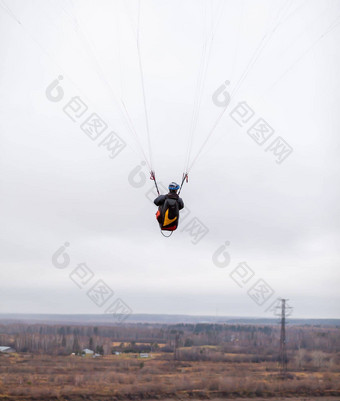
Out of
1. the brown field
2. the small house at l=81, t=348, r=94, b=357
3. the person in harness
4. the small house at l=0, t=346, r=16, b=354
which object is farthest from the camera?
the small house at l=81, t=348, r=94, b=357

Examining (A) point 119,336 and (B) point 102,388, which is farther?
(A) point 119,336

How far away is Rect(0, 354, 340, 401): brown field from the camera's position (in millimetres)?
63575

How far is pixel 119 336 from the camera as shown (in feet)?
557

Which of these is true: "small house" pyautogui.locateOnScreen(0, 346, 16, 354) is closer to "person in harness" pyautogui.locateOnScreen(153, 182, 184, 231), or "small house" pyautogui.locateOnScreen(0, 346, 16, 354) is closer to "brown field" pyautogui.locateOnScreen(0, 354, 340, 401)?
"brown field" pyautogui.locateOnScreen(0, 354, 340, 401)

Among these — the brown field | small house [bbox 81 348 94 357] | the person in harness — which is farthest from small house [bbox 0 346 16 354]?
the person in harness

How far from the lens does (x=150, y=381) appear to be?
243 feet

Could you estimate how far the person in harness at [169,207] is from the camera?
22.1m

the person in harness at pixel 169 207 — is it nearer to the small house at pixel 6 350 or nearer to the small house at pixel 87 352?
the small house at pixel 87 352

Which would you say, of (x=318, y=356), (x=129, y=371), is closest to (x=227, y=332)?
(x=318, y=356)

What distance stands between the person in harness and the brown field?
148ft

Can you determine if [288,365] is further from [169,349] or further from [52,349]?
[52,349]

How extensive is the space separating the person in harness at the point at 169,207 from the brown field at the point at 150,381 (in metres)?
45.2

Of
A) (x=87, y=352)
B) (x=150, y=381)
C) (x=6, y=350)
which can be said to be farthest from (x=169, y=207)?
(x=6, y=350)

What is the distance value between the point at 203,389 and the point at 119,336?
104890 mm
